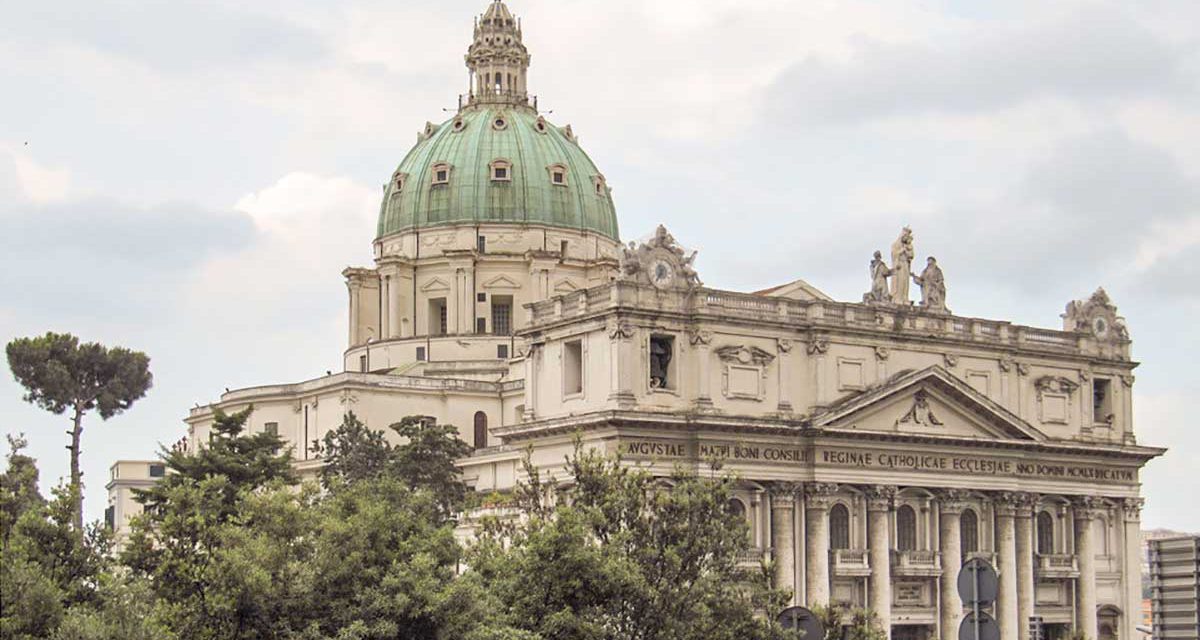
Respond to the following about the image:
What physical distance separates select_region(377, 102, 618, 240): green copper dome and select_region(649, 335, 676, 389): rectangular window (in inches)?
1282

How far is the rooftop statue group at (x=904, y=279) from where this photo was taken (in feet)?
258

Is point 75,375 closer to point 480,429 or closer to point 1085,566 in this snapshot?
point 480,429

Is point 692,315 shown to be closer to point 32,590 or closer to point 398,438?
point 398,438

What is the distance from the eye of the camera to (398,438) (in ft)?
299

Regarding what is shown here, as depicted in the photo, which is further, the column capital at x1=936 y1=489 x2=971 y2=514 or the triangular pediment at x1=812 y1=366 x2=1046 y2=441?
the column capital at x1=936 y1=489 x2=971 y2=514

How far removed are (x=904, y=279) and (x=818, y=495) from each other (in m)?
11.3

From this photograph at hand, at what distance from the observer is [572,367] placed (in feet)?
240

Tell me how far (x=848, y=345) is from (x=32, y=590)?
4177 cm

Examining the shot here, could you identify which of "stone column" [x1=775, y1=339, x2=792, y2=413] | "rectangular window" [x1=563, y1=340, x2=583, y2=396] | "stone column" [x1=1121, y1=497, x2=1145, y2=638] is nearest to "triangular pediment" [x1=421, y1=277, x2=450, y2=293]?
"rectangular window" [x1=563, y1=340, x2=583, y2=396]

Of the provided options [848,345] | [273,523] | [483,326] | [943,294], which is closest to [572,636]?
[273,523]

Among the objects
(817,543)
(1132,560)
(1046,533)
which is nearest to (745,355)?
(817,543)

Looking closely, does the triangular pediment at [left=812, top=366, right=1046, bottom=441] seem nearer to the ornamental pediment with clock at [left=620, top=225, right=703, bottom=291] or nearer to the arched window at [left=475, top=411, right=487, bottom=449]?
the ornamental pediment with clock at [left=620, top=225, right=703, bottom=291]

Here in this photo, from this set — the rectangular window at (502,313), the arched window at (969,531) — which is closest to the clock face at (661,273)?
the arched window at (969,531)

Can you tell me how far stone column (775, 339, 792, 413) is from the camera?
7331 centimetres
